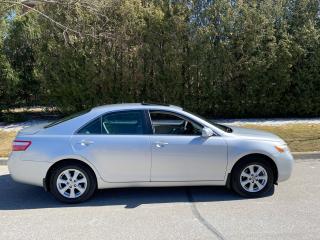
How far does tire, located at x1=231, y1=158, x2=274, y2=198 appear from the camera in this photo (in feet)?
20.3

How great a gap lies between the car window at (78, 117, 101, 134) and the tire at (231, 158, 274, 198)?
2.10 m

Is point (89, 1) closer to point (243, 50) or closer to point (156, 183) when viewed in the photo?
point (243, 50)

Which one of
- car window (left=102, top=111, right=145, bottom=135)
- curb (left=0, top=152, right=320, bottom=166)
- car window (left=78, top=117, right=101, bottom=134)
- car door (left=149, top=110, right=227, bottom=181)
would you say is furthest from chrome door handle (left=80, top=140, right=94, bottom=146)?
curb (left=0, top=152, right=320, bottom=166)

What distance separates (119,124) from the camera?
6.21 metres

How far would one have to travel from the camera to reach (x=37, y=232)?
4.93m

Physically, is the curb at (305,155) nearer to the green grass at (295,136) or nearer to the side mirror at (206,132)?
the green grass at (295,136)

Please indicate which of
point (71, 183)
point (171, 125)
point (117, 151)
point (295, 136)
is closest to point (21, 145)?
point (71, 183)

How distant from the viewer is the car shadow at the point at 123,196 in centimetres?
604

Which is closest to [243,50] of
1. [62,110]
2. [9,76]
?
[62,110]

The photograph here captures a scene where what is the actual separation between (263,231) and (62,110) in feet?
32.7

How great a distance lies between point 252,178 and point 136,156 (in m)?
1.76

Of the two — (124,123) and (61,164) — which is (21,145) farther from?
(124,123)

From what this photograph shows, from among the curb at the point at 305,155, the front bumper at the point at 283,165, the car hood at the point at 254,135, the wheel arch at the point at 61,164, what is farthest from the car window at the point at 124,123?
the curb at the point at 305,155

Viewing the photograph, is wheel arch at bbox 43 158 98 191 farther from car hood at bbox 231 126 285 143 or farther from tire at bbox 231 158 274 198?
car hood at bbox 231 126 285 143
